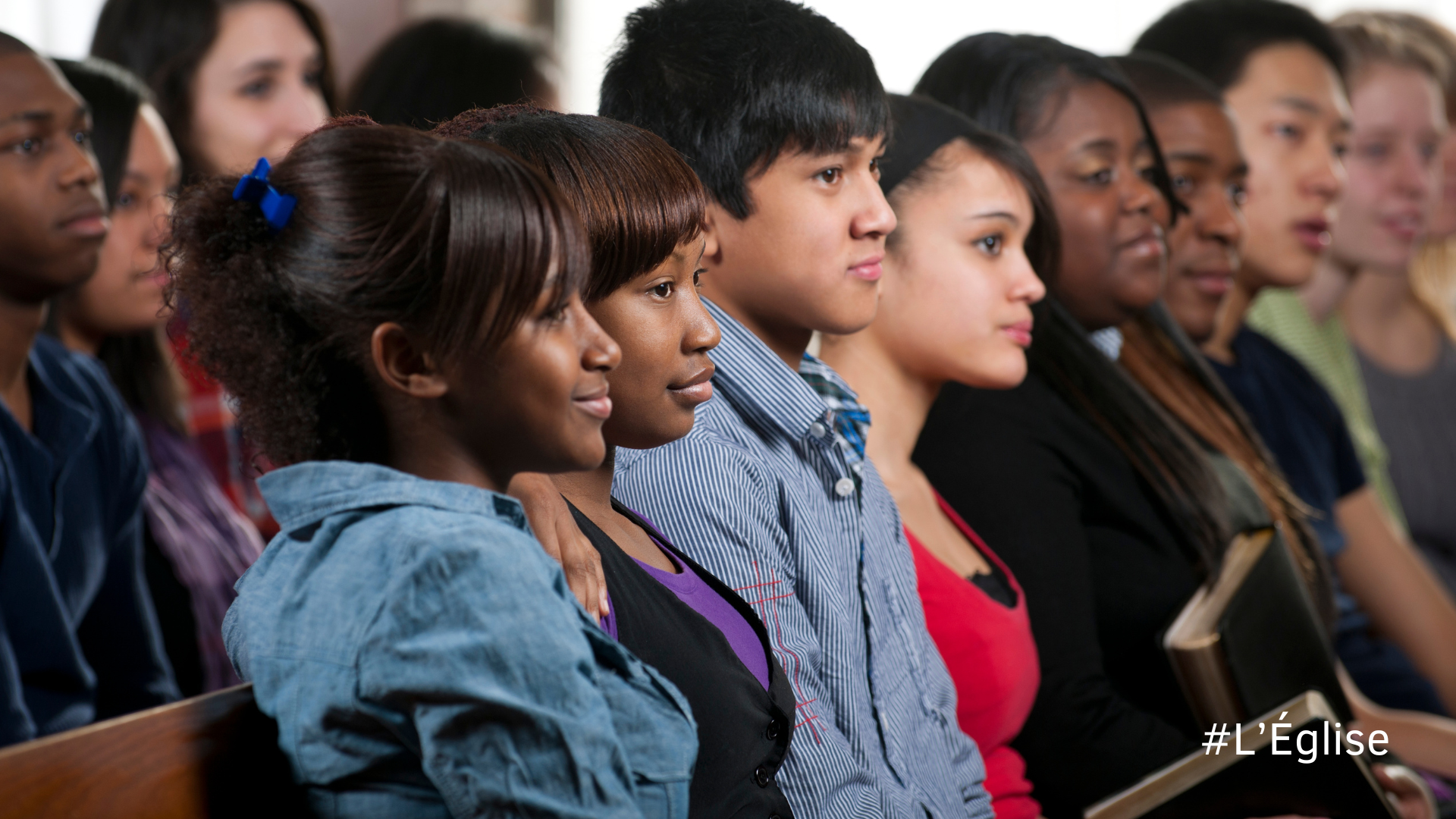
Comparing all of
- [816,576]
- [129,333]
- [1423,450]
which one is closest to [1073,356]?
[816,576]

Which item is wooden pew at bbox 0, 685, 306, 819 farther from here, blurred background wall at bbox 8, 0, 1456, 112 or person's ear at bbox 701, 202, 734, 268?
blurred background wall at bbox 8, 0, 1456, 112

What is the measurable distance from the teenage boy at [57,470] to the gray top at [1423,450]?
2147 mm

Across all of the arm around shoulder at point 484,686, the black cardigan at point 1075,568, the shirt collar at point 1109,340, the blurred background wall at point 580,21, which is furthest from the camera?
the blurred background wall at point 580,21

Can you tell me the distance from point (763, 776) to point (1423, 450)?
213cm

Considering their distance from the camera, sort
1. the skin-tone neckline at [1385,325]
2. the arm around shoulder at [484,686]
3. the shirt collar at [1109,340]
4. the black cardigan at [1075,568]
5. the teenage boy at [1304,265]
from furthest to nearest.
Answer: the skin-tone neckline at [1385,325] → the teenage boy at [1304,265] → the shirt collar at [1109,340] → the black cardigan at [1075,568] → the arm around shoulder at [484,686]

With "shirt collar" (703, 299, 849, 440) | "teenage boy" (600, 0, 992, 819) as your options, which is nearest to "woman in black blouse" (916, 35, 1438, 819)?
"teenage boy" (600, 0, 992, 819)

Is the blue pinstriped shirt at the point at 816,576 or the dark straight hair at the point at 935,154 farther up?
the dark straight hair at the point at 935,154

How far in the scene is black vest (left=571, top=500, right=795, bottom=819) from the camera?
72 cm

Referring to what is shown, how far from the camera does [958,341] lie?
1189 millimetres

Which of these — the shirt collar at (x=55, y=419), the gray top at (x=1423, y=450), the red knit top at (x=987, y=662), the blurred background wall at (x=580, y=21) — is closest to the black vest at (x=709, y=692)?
the red knit top at (x=987, y=662)

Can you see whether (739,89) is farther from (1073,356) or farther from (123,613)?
(123,613)

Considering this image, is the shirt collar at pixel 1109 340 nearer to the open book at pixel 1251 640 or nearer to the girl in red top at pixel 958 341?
the open book at pixel 1251 640

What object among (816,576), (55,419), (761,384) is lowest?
(55,419)

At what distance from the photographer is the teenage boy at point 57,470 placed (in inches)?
48.2
